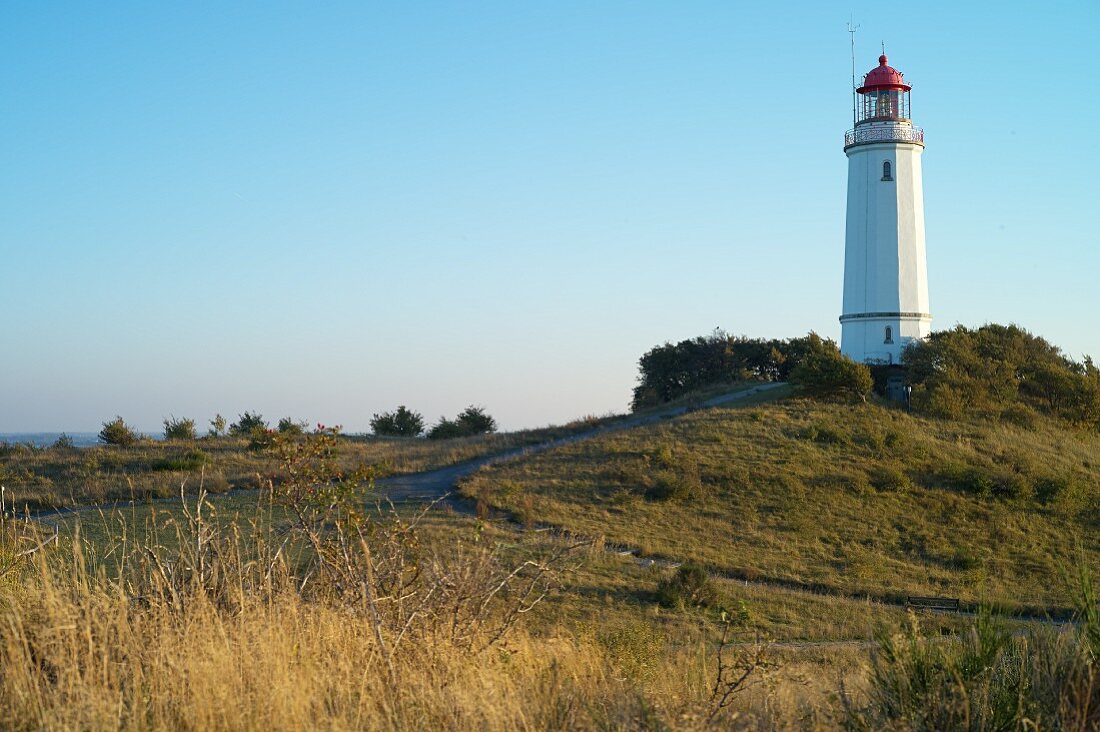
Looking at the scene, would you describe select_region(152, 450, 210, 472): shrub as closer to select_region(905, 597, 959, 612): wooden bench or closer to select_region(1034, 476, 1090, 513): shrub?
select_region(905, 597, 959, 612): wooden bench

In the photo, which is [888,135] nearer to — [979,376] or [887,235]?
[887,235]

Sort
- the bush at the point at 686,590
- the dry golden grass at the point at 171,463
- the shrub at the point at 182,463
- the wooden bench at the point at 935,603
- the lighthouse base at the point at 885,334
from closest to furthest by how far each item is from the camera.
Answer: the bush at the point at 686,590
the wooden bench at the point at 935,603
the dry golden grass at the point at 171,463
the shrub at the point at 182,463
the lighthouse base at the point at 885,334

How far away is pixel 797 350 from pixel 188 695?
4379 cm

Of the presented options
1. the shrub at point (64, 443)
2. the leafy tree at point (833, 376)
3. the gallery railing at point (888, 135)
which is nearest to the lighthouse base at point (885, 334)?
the leafy tree at point (833, 376)

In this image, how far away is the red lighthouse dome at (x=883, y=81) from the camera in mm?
35906

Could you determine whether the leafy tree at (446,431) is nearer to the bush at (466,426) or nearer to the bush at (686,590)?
the bush at (466,426)

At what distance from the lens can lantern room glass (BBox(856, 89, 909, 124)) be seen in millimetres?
35812

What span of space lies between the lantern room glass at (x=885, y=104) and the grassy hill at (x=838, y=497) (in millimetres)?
11881

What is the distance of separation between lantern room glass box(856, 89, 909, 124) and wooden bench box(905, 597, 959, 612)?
23622 millimetres

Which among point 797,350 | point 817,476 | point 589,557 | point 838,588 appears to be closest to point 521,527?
point 589,557

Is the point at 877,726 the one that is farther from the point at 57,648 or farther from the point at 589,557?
the point at 589,557

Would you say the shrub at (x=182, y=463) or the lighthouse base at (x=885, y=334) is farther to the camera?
the lighthouse base at (x=885, y=334)

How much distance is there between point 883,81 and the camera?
36.0 meters

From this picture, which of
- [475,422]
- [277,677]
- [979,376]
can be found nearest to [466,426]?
[475,422]
